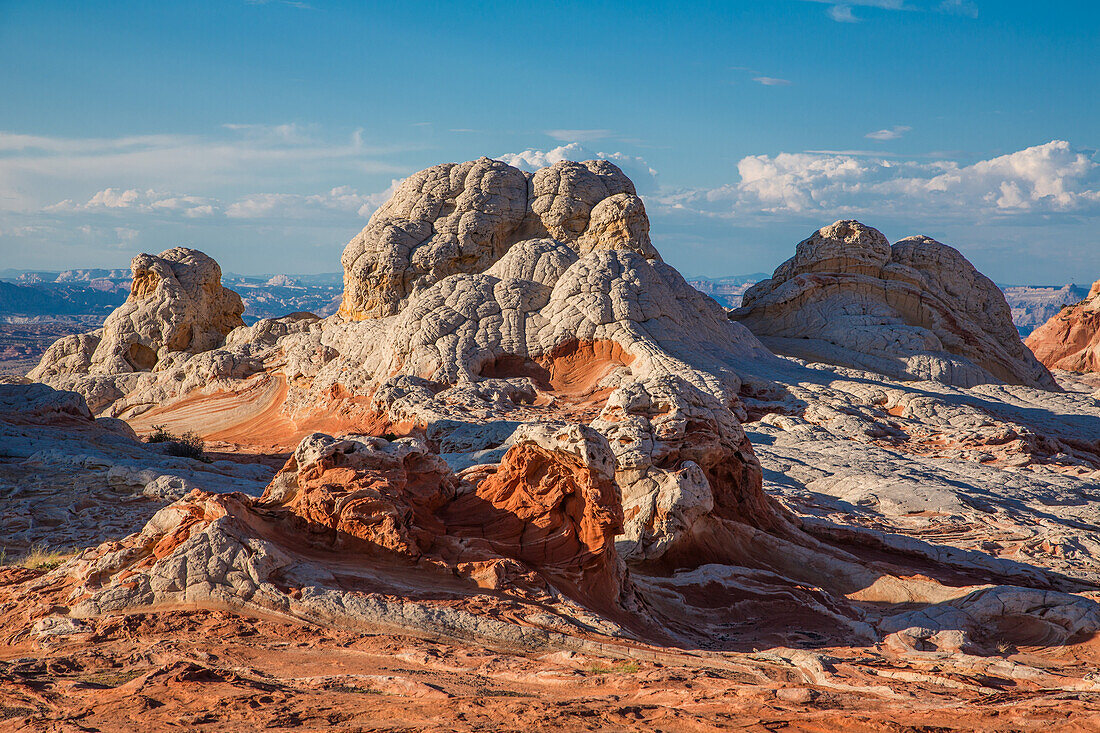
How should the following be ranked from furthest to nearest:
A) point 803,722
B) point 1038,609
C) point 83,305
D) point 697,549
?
point 83,305, point 697,549, point 1038,609, point 803,722

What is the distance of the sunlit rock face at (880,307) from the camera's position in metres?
25.6

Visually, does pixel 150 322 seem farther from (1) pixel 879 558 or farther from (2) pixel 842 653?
(2) pixel 842 653

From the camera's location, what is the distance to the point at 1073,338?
44.4 metres

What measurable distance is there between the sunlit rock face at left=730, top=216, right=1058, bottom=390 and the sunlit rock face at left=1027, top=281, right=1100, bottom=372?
15.6 m

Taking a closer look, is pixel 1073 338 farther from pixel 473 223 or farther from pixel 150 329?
pixel 150 329

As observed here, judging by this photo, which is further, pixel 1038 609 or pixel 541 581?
pixel 1038 609

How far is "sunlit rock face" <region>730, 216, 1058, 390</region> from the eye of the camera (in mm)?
25625

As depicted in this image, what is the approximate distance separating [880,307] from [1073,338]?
78.0 feet

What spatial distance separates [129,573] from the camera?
6.02 m

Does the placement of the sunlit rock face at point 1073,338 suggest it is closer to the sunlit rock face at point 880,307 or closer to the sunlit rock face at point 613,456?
the sunlit rock face at point 880,307

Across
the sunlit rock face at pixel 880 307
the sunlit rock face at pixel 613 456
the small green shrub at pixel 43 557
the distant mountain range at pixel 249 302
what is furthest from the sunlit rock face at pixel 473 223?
the distant mountain range at pixel 249 302

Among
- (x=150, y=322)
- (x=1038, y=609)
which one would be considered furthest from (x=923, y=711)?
(x=150, y=322)

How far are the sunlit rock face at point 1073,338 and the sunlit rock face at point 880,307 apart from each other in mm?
15595

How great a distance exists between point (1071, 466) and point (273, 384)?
60.7 feet
